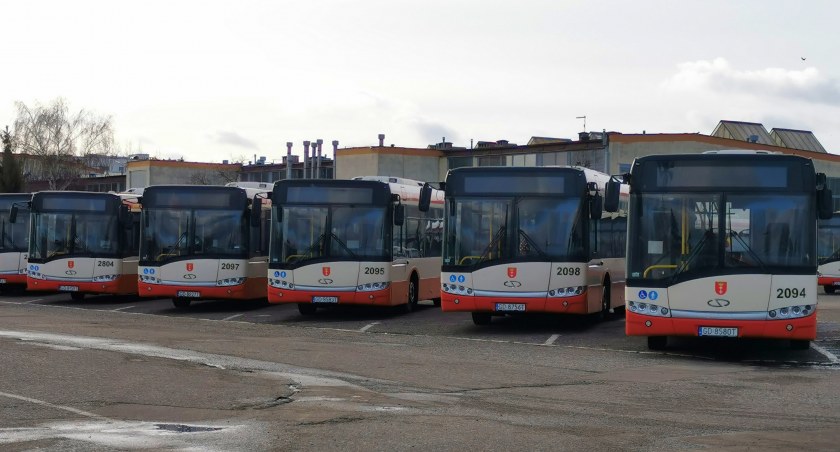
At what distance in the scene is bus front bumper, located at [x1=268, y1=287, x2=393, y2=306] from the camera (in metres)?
26.9

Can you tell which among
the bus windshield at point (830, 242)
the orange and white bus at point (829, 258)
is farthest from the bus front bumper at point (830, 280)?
the bus windshield at point (830, 242)

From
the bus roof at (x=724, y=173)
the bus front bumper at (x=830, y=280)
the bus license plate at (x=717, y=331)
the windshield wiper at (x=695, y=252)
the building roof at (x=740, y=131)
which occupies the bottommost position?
the bus license plate at (x=717, y=331)

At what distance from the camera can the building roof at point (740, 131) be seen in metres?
82.9

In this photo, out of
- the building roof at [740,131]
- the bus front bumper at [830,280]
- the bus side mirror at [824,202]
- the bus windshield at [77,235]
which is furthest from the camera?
the building roof at [740,131]

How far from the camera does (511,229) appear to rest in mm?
23609

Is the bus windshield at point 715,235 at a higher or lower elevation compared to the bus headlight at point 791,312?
higher

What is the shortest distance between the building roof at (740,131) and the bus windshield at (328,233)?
5814cm

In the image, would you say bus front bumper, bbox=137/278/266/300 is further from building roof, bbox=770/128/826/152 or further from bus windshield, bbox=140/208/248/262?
building roof, bbox=770/128/826/152

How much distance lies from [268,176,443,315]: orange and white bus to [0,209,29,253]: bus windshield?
44.2 ft

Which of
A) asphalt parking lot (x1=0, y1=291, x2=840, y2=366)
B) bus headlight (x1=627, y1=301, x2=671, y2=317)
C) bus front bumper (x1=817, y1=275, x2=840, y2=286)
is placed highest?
bus front bumper (x1=817, y1=275, x2=840, y2=286)

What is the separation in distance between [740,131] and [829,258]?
112 ft

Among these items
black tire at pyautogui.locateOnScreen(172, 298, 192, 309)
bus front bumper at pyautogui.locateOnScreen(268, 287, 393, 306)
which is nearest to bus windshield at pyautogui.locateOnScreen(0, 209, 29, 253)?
black tire at pyautogui.locateOnScreen(172, 298, 192, 309)

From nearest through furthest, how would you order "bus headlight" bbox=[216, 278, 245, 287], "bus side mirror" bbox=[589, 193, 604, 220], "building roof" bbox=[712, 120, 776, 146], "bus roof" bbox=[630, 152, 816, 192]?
"bus roof" bbox=[630, 152, 816, 192] < "bus side mirror" bbox=[589, 193, 604, 220] < "bus headlight" bbox=[216, 278, 245, 287] < "building roof" bbox=[712, 120, 776, 146]

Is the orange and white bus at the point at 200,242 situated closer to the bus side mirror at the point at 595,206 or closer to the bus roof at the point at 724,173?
the bus side mirror at the point at 595,206
